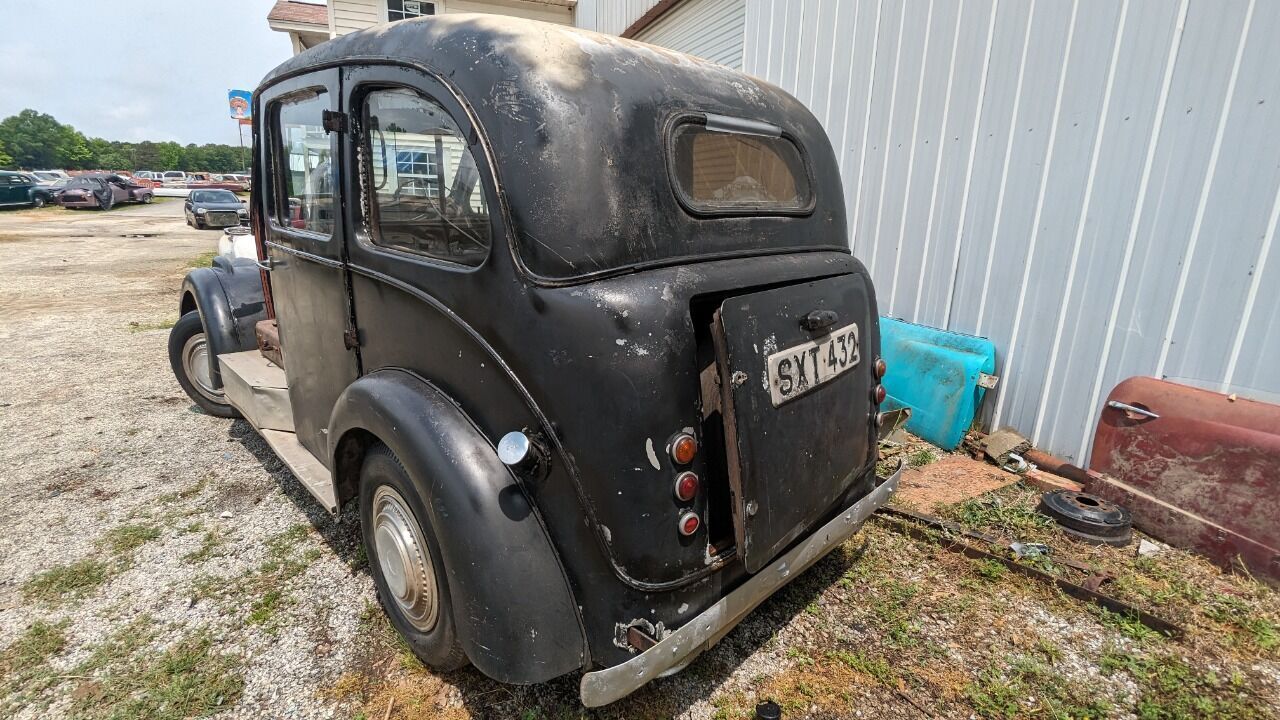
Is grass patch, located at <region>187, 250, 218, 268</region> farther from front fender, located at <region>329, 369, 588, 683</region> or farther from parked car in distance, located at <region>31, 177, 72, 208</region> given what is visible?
parked car in distance, located at <region>31, 177, 72, 208</region>

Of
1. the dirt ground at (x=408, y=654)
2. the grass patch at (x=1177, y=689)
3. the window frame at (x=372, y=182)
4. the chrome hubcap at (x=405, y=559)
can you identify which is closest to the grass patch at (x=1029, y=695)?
the dirt ground at (x=408, y=654)

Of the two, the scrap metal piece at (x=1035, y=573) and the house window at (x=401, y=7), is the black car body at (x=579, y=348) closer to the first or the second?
the scrap metal piece at (x=1035, y=573)

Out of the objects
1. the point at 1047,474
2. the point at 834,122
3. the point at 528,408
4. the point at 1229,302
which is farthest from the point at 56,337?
the point at 1229,302

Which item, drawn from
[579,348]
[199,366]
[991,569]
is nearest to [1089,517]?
[991,569]

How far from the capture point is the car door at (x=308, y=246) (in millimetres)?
2584

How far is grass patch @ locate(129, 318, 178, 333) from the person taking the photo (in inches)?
307

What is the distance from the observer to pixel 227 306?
14.3 feet

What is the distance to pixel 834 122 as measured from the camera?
5.52 m

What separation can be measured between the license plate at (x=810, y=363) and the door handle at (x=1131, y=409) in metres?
1.98

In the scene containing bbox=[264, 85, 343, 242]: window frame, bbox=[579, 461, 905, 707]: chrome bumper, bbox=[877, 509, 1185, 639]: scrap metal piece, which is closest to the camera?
bbox=[579, 461, 905, 707]: chrome bumper

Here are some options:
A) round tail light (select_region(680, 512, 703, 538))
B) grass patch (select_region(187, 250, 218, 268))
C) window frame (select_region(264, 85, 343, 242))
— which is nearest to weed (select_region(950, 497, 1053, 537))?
round tail light (select_region(680, 512, 703, 538))

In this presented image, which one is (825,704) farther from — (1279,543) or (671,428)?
(1279,543)

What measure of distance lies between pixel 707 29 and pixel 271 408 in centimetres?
678

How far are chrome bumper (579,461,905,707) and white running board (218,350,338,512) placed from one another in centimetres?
160
